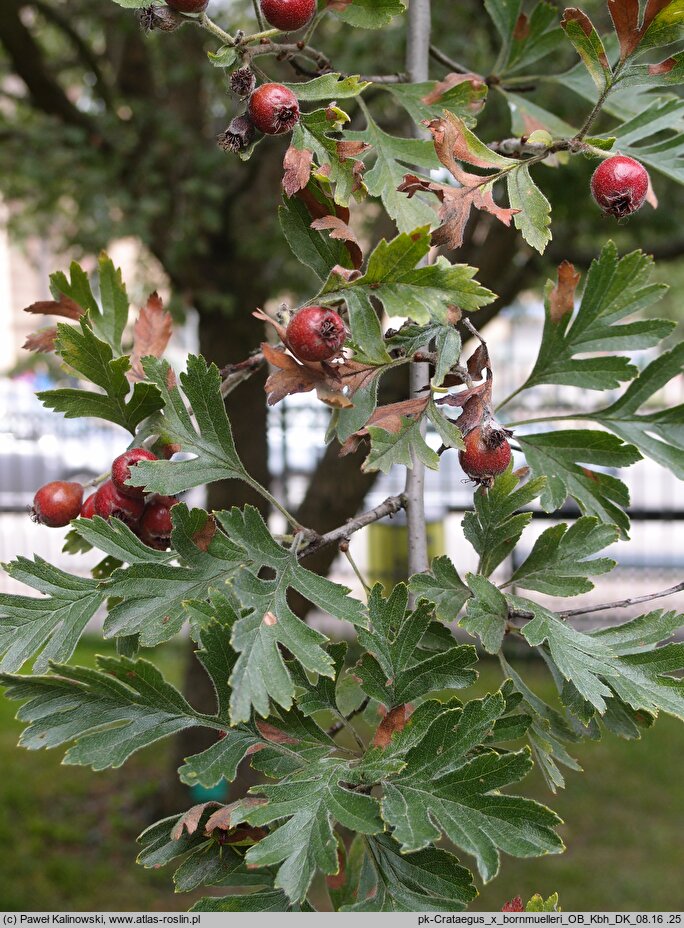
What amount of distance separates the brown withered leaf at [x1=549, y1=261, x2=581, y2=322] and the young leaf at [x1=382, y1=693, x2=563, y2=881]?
512 mm

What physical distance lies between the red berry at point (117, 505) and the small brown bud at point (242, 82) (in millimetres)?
452

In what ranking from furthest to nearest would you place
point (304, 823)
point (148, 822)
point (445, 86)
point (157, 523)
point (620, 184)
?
point (148, 822), point (445, 86), point (157, 523), point (620, 184), point (304, 823)

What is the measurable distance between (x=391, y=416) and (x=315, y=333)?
0.45 feet

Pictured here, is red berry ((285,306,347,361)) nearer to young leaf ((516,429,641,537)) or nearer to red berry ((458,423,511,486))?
red berry ((458,423,511,486))

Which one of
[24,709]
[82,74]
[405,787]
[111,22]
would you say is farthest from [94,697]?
[82,74]

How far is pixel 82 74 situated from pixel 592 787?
16.0 feet

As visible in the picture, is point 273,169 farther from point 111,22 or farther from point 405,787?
point 405,787

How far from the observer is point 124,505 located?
1.01 metres

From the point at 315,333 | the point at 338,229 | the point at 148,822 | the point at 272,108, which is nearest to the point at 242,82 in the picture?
the point at 272,108

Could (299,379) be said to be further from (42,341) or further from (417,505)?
(42,341)

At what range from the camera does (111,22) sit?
13.3 feet

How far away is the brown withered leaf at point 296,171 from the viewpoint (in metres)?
0.89

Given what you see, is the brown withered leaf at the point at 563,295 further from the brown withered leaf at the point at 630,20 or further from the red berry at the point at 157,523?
the red berry at the point at 157,523

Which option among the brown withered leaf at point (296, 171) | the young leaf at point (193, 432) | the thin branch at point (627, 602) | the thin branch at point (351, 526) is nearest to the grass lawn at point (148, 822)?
the thin branch at point (627, 602)
